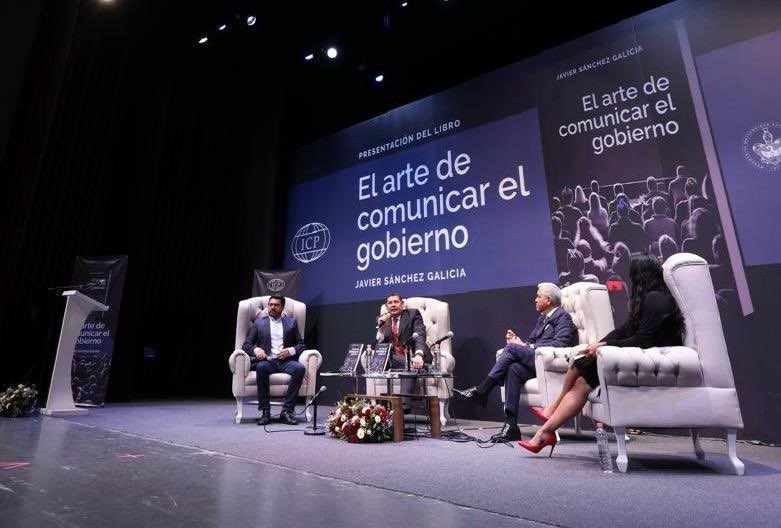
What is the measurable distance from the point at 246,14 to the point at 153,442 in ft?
18.3

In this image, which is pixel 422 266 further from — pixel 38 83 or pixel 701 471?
pixel 38 83

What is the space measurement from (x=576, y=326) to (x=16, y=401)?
4.84 metres

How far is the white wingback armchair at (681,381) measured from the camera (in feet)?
7.01

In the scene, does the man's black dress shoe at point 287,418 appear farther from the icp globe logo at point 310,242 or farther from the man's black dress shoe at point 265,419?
the icp globe logo at point 310,242

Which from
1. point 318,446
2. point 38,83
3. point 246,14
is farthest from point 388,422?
point 246,14

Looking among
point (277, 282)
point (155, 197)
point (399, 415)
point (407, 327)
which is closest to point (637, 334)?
point (399, 415)

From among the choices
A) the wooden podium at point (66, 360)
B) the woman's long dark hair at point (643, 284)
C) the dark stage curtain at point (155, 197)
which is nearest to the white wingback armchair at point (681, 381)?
the woman's long dark hair at point (643, 284)

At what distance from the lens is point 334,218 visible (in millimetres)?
6316

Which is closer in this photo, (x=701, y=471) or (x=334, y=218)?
(x=701, y=471)

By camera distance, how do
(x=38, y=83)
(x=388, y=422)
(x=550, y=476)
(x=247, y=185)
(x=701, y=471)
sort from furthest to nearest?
(x=247, y=185) < (x=388, y=422) < (x=701, y=471) < (x=550, y=476) < (x=38, y=83)

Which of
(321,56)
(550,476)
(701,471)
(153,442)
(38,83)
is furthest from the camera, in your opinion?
(321,56)

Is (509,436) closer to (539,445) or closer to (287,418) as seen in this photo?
(539,445)

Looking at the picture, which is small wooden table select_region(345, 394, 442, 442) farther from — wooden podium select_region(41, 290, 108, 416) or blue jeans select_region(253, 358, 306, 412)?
wooden podium select_region(41, 290, 108, 416)

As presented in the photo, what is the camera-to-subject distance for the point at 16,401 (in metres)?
3.96
